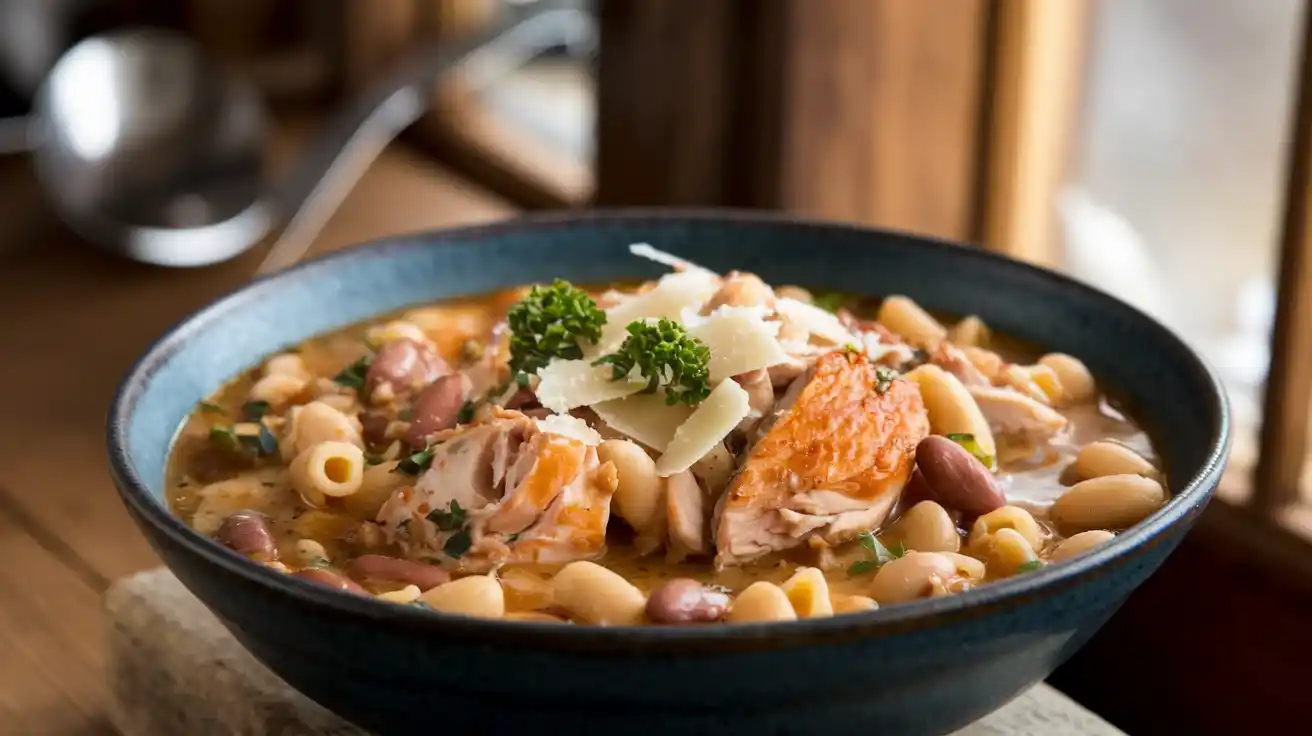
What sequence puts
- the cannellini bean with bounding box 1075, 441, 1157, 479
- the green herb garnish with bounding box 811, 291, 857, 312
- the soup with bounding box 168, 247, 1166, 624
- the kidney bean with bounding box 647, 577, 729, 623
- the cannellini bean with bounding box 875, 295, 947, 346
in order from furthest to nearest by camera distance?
the green herb garnish with bounding box 811, 291, 857, 312
the cannellini bean with bounding box 875, 295, 947, 346
the cannellini bean with bounding box 1075, 441, 1157, 479
the soup with bounding box 168, 247, 1166, 624
the kidney bean with bounding box 647, 577, 729, 623

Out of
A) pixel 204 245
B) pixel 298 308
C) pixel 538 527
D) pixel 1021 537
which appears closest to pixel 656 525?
pixel 538 527

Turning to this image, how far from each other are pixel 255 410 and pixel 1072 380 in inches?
30.3

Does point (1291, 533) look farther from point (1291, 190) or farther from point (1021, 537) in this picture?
point (1021, 537)

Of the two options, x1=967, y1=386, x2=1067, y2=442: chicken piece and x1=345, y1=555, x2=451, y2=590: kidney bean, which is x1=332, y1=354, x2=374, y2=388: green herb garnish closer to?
x1=345, y1=555, x2=451, y2=590: kidney bean

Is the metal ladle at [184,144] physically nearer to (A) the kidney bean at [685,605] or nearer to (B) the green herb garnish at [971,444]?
(B) the green herb garnish at [971,444]

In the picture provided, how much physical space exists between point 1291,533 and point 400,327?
3.37ft

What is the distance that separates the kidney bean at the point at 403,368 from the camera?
1555 millimetres

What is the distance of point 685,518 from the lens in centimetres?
128

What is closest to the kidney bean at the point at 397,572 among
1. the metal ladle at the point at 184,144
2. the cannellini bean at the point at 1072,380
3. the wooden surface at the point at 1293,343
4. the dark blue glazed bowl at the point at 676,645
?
the dark blue glazed bowl at the point at 676,645

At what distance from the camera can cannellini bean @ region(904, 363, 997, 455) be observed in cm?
142

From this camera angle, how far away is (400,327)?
166cm

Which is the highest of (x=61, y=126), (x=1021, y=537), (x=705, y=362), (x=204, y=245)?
(x=705, y=362)

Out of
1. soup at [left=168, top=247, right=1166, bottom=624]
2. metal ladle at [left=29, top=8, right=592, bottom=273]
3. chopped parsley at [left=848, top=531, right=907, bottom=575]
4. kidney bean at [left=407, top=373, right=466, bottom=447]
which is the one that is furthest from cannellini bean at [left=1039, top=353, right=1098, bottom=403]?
metal ladle at [left=29, top=8, right=592, bottom=273]

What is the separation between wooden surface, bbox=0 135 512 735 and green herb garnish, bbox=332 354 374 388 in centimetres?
46
